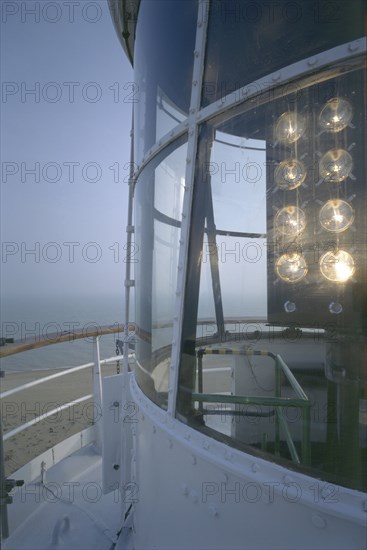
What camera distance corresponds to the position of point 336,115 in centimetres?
114

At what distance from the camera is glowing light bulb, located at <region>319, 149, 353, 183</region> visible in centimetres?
114

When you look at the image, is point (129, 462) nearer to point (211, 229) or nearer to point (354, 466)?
point (354, 466)

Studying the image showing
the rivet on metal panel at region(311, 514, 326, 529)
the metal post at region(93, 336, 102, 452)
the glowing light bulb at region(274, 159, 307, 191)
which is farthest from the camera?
the metal post at region(93, 336, 102, 452)

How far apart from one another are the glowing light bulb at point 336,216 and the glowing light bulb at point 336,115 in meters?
0.25

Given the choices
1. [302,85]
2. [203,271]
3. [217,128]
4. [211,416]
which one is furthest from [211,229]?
[211,416]

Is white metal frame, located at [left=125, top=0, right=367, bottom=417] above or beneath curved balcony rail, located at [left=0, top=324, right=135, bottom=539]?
above

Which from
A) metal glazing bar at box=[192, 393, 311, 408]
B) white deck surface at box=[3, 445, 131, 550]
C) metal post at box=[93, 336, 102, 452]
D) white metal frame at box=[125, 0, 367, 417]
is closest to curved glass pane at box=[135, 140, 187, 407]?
white metal frame at box=[125, 0, 367, 417]

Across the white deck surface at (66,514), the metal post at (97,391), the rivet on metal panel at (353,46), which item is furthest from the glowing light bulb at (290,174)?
the metal post at (97,391)

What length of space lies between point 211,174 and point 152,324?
0.83 meters

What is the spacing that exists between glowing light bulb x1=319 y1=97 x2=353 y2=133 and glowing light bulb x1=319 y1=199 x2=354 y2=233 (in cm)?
25

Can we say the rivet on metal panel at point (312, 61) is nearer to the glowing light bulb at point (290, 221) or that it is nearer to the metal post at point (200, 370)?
the glowing light bulb at point (290, 221)

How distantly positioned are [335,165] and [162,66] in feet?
3.45

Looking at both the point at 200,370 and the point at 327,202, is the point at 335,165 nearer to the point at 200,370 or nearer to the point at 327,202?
the point at 327,202

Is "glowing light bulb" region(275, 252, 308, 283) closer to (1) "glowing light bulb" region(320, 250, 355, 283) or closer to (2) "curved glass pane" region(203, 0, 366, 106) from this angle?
(1) "glowing light bulb" region(320, 250, 355, 283)
